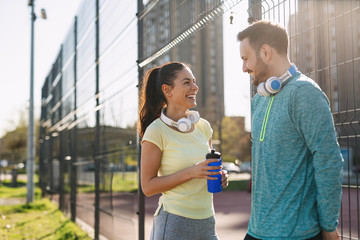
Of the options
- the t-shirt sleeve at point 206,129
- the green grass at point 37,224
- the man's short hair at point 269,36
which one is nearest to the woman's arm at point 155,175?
the t-shirt sleeve at point 206,129

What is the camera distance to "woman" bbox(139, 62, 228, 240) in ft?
8.13

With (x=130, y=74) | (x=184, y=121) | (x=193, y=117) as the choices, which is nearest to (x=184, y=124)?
(x=184, y=121)

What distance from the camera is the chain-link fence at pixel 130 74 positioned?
2.48 meters

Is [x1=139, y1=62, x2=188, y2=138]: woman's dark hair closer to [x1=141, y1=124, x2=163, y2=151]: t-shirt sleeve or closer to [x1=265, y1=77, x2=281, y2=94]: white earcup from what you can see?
[x1=141, y1=124, x2=163, y2=151]: t-shirt sleeve

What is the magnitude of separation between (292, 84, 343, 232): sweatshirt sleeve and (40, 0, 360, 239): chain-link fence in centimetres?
67

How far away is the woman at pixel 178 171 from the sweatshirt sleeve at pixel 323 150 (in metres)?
0.72

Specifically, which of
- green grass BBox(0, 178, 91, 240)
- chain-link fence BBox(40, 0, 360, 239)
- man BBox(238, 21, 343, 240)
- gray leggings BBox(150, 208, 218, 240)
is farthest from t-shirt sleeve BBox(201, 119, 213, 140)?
green grass BBox(0, 178, 91, 240)

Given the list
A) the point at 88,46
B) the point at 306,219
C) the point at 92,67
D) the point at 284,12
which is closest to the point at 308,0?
the point at 284,12

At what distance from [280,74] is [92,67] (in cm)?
540

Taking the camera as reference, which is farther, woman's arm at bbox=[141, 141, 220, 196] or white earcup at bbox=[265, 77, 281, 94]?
woman's arm at bbox=[141, 141, 220, 196]

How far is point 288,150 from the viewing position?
71.4 inches

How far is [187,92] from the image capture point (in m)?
2.70

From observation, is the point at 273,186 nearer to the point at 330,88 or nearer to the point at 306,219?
the point at 306,219

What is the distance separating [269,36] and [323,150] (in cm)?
54
